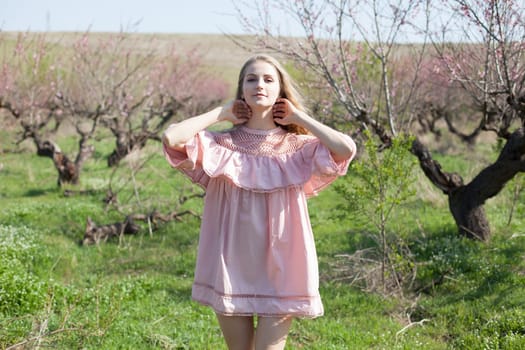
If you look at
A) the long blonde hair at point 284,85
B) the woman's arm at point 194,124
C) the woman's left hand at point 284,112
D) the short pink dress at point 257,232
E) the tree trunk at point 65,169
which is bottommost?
the tree trunk at point 65,169

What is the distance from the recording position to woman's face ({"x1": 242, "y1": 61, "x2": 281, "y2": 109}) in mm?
2887

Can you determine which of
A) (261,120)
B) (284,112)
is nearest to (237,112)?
(261,120)

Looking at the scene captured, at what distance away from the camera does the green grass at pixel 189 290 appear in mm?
4410

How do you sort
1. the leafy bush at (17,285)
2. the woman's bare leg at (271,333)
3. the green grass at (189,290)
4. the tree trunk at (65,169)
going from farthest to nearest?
the tree trunk at (65,169)
the leafy bush at (17,285)
the green grass at (189,290)
the woman's bare leg at (271,333)

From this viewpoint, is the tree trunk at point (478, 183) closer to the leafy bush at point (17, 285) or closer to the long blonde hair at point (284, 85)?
the long blonde hair at point (284, 85)

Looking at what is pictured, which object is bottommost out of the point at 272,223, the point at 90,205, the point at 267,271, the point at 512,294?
the point at 90,205

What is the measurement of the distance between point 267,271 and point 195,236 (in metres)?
5.61

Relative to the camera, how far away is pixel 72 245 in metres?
7.77

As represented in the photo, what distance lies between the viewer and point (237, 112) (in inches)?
118

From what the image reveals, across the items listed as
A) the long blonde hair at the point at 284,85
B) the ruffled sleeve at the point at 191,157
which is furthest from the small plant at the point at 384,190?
the ruffled sleeve at the point at 191,157

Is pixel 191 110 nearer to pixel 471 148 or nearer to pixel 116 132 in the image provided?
pixel 116 132

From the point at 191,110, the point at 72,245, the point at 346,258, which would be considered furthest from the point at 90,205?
the point at 191,110

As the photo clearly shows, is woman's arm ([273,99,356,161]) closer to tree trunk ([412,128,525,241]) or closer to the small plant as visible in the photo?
the small plant

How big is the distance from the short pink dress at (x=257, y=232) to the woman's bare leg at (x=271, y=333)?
5cm
